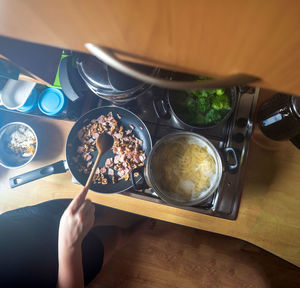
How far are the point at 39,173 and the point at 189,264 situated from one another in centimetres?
85

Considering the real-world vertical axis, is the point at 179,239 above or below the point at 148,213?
below

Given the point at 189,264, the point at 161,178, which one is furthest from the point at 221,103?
the point at 189,264

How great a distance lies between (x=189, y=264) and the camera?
3.61 ft

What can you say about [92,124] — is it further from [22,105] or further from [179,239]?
[179,239]

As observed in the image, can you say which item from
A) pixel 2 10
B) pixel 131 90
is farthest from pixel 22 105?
pixel 2 10

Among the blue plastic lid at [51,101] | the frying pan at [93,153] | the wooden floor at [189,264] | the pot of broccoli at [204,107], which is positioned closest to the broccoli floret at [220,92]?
the pot of broccoli at [204,107]

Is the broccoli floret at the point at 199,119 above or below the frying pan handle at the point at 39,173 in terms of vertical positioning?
above

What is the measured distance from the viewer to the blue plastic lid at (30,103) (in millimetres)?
762

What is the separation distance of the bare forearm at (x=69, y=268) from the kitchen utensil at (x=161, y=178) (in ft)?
1.16

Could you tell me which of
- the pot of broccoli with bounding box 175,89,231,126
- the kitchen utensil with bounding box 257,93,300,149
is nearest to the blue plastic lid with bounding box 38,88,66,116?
the pot of broccoli with bounding box 175,89,231,126

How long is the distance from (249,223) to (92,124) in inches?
26.0

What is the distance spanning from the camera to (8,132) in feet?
2.75

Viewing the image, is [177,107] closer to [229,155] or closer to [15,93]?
[229,155]

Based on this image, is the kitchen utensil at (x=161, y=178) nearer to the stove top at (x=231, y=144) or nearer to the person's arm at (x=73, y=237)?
the stove top at (x=231, y=144)
